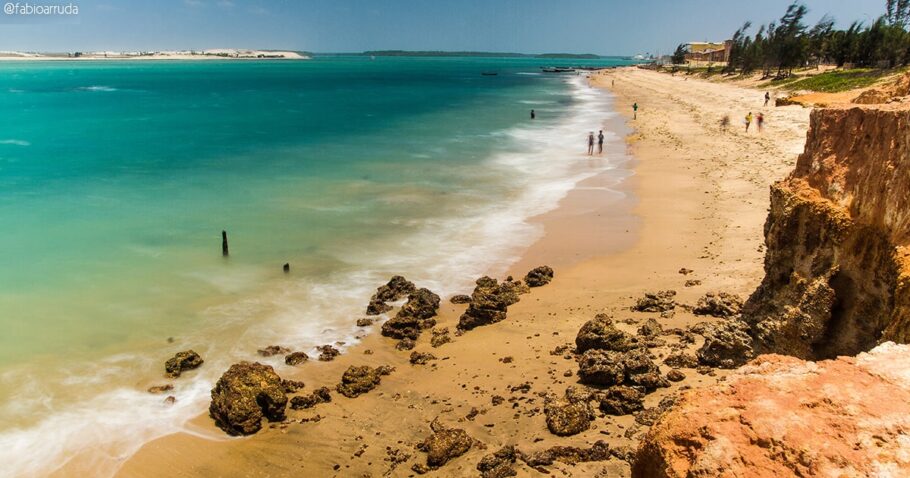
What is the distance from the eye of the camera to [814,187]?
8.51m

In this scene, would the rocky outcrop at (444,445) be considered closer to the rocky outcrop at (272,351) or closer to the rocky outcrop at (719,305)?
the rocky outcrop at (272,351)

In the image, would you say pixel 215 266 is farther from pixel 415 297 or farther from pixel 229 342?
pixel 415 297

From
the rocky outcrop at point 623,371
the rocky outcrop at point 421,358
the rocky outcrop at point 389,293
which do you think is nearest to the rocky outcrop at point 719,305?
the rocky outcrop at point 623,371

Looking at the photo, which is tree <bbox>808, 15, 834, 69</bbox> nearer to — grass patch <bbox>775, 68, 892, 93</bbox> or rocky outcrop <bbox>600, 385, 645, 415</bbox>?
grass patch <bbox>775, 68, 892, 93</bbox>

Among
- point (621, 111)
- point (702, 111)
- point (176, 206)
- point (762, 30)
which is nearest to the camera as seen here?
point (176, 206)

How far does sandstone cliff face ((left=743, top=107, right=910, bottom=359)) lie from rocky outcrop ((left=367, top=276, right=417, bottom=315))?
947cm

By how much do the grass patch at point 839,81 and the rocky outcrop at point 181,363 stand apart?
54132 mm

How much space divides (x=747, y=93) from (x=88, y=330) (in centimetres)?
7181

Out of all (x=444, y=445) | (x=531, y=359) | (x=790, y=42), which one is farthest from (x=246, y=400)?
(x=790, y=42)

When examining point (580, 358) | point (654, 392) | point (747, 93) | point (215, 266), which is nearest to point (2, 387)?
point (215, 266)

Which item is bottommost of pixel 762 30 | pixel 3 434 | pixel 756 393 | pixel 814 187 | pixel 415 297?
pixel 3 434

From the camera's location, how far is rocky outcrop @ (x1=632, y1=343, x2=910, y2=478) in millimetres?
3906

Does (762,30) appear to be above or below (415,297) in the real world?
above

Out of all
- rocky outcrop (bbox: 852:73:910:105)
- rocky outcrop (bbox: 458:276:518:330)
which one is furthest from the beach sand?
rocky outcrop (bbox: 852:73:910:105)
